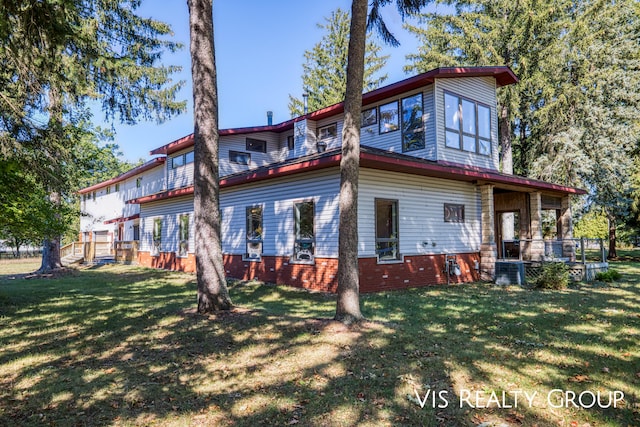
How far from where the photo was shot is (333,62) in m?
31.8

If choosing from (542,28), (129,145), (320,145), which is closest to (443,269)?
(320,145)

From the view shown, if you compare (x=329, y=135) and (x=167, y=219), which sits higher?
(x=329, y=135)

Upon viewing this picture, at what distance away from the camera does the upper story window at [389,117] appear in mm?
13070

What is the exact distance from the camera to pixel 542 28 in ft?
64.3

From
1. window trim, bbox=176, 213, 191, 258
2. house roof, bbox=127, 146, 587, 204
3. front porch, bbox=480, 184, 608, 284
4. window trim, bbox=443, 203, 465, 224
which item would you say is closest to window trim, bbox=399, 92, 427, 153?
house roof, bbox=127, 146, 587, 204

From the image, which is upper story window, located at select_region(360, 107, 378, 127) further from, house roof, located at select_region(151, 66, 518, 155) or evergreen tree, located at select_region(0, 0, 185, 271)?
evergreen tree, located at select_region(0, 0, 185, 271)

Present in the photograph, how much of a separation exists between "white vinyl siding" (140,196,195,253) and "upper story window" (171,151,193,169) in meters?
1.88

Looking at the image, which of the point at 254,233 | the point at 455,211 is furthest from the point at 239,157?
the point at 455,211

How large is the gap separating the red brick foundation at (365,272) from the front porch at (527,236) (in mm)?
871

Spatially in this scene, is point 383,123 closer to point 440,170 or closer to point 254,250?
point 440,170

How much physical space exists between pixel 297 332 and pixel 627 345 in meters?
4.55

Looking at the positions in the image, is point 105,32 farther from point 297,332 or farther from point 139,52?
point 297,332

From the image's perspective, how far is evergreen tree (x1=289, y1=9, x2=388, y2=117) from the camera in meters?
31.4

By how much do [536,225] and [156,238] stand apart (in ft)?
55.7
